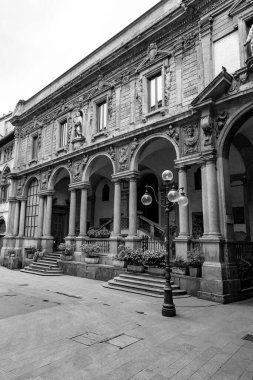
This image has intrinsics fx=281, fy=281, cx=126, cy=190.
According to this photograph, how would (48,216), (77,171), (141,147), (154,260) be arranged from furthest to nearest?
(48,216) → (77,171) → (141,147) → (154,260)

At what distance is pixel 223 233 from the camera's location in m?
10.5

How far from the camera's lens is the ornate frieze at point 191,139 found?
470 inches

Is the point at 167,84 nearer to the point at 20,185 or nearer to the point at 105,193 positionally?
the point at 105,193

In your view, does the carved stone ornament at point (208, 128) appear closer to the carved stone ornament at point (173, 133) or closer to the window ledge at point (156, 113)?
the carved stone ornament at point (173, 133)

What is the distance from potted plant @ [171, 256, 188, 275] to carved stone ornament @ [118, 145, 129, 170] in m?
5.84

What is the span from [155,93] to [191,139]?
13.5ft

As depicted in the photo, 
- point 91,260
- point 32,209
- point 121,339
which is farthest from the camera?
point 32,209

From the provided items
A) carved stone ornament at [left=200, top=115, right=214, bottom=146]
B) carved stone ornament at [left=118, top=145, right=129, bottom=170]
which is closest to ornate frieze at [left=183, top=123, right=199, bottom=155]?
carved stone ornament at [left=200, top=115, right=214, bottom=146]

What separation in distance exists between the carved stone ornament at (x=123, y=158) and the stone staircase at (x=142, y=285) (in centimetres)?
555

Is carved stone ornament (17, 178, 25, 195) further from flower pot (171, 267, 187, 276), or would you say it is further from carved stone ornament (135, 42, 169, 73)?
flower pot (171, 267, 187, 276)

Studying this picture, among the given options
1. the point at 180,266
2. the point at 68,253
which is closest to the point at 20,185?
the point at 68,253

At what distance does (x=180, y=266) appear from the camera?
35.7 feet

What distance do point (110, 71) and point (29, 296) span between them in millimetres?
13177

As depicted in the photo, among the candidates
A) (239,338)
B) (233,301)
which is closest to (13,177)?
(233,301)
